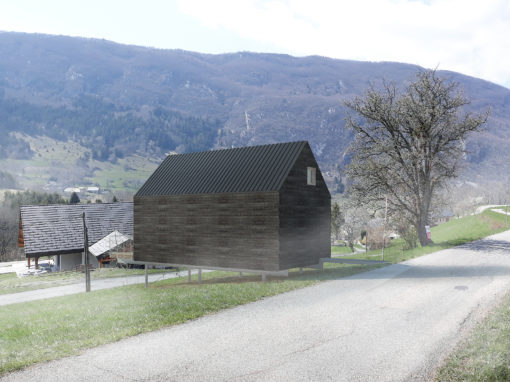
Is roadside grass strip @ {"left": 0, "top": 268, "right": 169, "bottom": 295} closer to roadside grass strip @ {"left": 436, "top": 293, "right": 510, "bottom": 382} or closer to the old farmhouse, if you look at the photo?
the old farmhouse

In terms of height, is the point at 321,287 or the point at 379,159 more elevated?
the point at 379,159

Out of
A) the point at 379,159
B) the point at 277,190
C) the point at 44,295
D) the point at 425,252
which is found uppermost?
the point at 379,159

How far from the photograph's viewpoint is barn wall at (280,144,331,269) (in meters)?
23.5

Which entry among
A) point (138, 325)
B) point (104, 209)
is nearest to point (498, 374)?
point (138, 325)

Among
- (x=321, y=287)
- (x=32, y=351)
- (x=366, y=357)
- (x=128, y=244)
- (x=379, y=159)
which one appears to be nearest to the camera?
(x=366, y=357)

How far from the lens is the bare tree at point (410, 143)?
30.7m

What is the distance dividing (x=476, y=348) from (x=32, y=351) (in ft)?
31.3

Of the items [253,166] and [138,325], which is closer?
[138,325]

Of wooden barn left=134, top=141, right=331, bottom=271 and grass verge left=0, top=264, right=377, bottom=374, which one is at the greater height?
wooden barn left=134, top=141, right=331, bottom=271

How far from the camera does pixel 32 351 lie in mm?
9883

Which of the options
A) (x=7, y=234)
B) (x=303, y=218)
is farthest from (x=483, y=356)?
(x=7, y=234)

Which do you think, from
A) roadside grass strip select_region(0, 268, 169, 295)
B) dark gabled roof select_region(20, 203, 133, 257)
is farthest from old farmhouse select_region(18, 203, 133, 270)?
roadside grass strip select_region(0, 268, 169, 295)

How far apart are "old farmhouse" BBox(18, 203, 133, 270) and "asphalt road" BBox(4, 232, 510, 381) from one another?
37.2 m

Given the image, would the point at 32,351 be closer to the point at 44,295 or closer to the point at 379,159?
the point at 44,295
